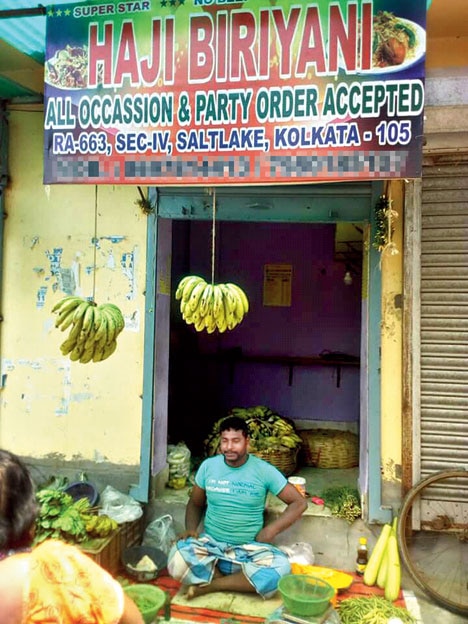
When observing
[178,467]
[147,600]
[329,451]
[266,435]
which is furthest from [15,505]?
[329,451]

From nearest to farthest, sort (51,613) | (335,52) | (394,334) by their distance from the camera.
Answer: (51,613)
(335,52)
(394,334)

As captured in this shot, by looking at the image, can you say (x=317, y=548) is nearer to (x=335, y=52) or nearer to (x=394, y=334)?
(x=394, y=334)

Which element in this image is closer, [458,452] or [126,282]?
[458,452]

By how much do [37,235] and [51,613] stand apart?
13.6ft

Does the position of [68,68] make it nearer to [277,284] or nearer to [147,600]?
[147,600]

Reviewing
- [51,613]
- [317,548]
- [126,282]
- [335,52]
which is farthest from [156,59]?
[317,548]

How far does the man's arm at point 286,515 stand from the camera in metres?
4.51

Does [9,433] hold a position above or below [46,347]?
below

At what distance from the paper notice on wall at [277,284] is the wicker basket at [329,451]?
1.86 m

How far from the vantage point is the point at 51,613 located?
192 centimetres

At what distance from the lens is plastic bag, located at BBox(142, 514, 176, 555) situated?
496 cm

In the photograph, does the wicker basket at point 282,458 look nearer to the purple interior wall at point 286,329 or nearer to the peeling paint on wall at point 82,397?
the purple interior wall at point 286,329

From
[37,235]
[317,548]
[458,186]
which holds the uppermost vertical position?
[458,186]

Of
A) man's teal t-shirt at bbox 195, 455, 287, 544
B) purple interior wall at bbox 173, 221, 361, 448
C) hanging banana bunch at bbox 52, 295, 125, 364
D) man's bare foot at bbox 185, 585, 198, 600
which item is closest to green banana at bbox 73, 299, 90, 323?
hanging banana bunch at bbox 52, 295, 125, 364
